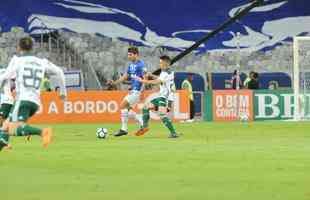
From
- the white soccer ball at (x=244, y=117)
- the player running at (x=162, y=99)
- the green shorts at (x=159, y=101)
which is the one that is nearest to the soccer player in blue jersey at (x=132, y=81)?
the player running at (x=162, y=99)

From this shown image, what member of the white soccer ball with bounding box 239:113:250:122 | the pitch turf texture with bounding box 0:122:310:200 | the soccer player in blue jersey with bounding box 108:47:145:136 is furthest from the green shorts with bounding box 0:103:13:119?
the white soccer ball with bounding box 239:113:250:122

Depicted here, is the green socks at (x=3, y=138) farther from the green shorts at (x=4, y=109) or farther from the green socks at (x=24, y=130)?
the green shorts at (x=4, y=109)

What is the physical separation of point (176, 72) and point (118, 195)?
30.2 metres

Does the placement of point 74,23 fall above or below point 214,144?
above

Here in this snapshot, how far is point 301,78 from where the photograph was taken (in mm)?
31797

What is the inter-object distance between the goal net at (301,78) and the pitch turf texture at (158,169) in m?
11.9

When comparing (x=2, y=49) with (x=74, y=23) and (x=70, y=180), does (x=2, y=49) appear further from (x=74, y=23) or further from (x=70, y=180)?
(x=70, y=180)

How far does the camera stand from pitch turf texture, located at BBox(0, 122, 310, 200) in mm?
9727

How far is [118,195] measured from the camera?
9539 millimetres

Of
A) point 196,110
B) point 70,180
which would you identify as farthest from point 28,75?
point 196,110

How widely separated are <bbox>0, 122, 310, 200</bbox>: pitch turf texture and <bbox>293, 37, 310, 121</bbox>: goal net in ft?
38.9

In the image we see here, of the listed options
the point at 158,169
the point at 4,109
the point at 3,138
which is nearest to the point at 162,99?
the point at 4,109

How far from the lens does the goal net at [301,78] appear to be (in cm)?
3108

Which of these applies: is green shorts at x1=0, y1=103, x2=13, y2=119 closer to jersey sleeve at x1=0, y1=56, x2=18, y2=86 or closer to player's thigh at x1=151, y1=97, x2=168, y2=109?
player's thigh at x1=151, y1=97, x2=168, y2=109
